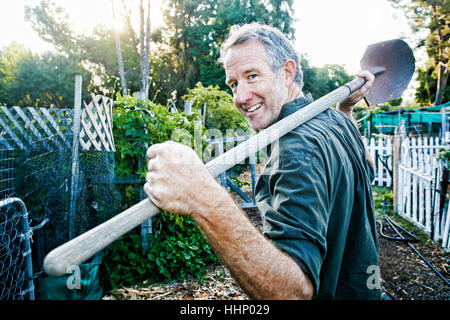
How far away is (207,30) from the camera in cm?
2289

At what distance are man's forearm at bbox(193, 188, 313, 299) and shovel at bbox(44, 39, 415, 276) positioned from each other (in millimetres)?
204

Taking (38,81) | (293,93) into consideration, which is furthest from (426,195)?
(38,81)

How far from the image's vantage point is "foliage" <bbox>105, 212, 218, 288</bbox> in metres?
3.78

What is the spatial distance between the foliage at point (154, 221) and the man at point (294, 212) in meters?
2.82

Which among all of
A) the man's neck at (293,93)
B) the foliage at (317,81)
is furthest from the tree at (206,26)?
the man's neck at (293,93)

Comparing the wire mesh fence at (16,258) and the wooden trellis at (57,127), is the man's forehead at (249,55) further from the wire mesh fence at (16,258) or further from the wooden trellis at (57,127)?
the wooden trellis at (57,127)

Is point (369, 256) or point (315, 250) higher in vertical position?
point (315, 250)

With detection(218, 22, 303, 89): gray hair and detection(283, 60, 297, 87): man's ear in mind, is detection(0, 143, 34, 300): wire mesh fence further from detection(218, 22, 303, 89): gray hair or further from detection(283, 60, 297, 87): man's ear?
detection(283, 60, 297, 87): man's ear

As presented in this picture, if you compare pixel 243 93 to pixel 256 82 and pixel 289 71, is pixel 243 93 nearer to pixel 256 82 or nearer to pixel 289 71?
pixel 256 82

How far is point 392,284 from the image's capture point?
12.5 feet
